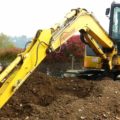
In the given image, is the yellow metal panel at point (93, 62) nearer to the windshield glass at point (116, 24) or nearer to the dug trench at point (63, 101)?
the windshield glass at point (116, 24)

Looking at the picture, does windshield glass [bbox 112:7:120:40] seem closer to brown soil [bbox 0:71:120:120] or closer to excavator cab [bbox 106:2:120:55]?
excavator cab [bbox 106:2:120:55]

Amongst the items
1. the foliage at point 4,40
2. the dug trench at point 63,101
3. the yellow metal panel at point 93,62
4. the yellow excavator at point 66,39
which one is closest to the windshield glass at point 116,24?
the yellow excavator at point 66,39

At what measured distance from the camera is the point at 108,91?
10.8m

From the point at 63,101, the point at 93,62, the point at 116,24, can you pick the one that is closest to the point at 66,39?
the point at 63,101

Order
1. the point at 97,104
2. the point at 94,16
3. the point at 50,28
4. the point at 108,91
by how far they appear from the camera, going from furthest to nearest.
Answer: the point at 94,16 → the point at 108,91 → the point at 97,104 → the point at 50,28

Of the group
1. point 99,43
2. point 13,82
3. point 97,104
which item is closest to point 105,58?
point 99,43

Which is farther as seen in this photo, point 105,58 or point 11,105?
point 105,58

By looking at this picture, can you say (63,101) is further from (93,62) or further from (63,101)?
(93,62)

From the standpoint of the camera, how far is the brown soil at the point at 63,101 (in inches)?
357

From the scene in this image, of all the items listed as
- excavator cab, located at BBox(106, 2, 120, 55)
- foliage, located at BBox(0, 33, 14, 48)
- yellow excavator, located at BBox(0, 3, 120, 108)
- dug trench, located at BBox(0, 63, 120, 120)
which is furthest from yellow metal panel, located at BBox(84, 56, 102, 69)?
foliage, located at BBox(0, 33, 14, 48)

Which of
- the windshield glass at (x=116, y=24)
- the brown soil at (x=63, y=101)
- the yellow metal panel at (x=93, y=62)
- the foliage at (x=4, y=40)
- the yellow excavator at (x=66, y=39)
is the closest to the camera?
the yellow excavator at (x=66, y=39)

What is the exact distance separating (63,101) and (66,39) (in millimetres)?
1289

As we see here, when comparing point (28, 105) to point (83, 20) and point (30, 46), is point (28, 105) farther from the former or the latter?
point (83, 20)

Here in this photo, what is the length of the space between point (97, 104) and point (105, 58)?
374cm
